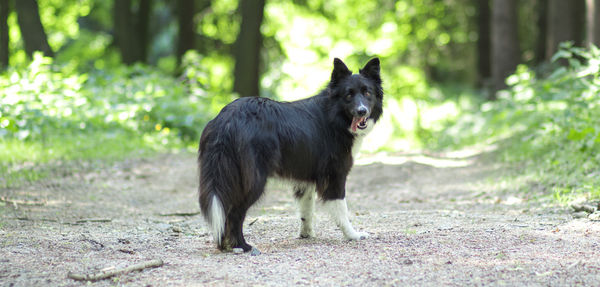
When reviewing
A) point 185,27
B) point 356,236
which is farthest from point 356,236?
point 185,27

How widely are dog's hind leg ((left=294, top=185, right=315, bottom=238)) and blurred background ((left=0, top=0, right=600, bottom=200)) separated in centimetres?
358

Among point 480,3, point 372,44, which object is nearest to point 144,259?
point 372,44

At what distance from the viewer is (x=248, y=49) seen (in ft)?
54.8

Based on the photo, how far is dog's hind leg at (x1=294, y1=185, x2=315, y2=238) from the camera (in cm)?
591

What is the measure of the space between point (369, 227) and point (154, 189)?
4295mm

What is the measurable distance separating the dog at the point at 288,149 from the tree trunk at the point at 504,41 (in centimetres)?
1301

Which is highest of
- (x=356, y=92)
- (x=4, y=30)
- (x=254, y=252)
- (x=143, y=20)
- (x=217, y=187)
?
(x=143, y=20)

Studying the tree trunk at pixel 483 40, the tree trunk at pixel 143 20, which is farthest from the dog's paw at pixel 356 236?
the tree trunk at pixel 483 40

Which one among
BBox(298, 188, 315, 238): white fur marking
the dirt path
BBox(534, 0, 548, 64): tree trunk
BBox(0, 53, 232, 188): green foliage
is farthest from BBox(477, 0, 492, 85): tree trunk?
BBox(298, 188, 315, 238): white fur marking

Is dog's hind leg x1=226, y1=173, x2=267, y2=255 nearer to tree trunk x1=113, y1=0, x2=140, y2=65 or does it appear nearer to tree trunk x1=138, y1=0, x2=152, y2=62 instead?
tree trunk x1=113, y1=0, x2=140, y2=65

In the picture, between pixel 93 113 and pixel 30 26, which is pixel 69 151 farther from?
pixel 30 26

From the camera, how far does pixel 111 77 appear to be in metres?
15.4

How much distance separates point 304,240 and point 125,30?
15.8 metres

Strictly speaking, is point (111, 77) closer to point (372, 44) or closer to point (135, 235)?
point (372, 44)
